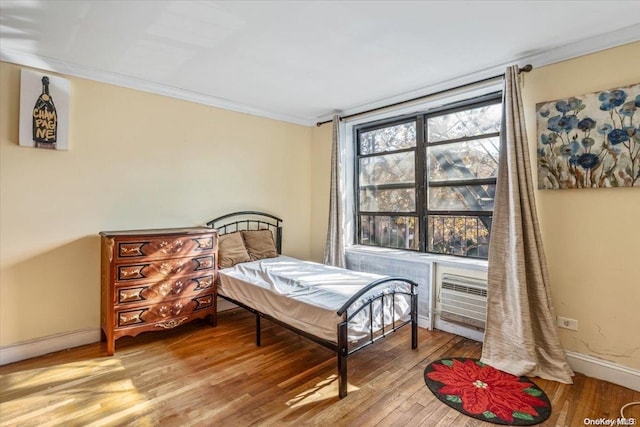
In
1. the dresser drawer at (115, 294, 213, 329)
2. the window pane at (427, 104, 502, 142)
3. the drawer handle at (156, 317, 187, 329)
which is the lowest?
the drawer handle at (156, 317, 187, 329)

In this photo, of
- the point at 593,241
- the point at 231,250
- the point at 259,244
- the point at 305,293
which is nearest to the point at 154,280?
the point at 231,250

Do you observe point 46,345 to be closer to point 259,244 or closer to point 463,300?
point 259,244

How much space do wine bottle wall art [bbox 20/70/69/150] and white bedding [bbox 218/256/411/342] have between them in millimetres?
1911

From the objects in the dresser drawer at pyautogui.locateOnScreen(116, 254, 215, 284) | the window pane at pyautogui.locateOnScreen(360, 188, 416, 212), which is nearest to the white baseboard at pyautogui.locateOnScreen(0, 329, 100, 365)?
the dresser drawer at pyautogui.locateOnScreen(116, 254, 215, 284)

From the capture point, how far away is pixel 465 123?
330cm

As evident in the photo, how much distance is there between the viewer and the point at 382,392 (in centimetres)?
217

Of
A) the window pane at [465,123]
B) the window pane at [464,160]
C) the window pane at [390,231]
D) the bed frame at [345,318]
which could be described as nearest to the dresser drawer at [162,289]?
the bed frame at [345,318]

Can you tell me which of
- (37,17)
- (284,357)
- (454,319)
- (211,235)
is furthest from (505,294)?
(37,17)

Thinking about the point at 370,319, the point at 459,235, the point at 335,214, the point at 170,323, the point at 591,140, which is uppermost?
the point at 591,140

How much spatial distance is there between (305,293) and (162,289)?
1382mm

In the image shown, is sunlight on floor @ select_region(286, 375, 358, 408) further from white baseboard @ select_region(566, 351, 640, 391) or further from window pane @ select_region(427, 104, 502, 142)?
window pane @ select_region(427, 104, 502, 142)

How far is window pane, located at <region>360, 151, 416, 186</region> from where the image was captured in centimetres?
375

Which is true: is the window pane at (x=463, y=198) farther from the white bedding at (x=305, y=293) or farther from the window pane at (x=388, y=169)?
the white bedding at (x=305, y=293)

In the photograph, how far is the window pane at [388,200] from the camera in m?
3.74
